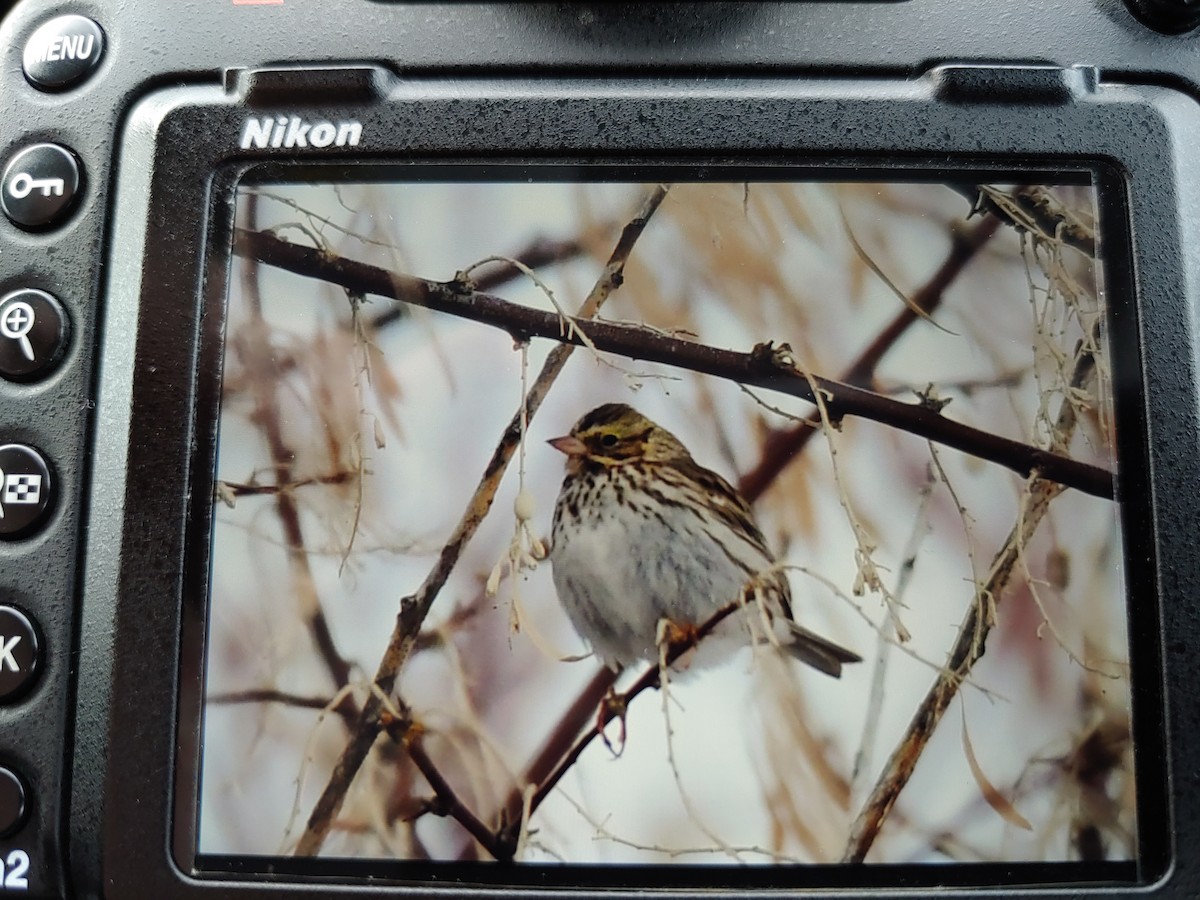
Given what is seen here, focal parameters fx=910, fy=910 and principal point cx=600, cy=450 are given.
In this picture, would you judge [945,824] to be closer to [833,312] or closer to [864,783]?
[864,783]

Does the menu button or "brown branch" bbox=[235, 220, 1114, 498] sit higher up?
the menu button

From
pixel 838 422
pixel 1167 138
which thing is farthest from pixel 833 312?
pixel 1167 138

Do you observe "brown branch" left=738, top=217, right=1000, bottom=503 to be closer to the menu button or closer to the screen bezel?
the screen bezel

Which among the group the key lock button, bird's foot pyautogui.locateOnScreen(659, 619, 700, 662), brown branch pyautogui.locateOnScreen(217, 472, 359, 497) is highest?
the key lock button

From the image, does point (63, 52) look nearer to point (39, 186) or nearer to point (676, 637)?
point (39, 186)

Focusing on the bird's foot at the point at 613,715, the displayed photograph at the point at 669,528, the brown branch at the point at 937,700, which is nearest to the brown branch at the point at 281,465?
the displayed photograph at the point at 669,528

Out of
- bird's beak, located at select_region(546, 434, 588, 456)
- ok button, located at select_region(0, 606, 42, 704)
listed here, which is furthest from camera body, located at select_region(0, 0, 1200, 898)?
bird's beak, located at select_region(546, 434, 588, 456)

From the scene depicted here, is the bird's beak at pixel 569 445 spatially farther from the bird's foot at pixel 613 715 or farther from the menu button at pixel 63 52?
the menu button at pixel 63 52
